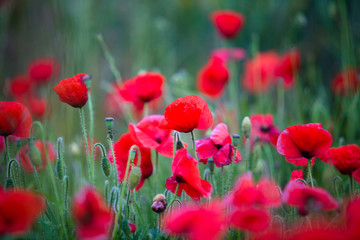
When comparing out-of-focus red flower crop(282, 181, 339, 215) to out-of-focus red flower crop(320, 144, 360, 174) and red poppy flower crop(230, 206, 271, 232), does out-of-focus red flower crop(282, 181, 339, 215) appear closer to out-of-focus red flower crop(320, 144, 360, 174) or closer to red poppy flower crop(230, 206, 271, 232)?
red poppy flower crop(230, 206, 271, 232)

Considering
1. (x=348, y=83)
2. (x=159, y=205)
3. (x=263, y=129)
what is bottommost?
(x=159, y=205)

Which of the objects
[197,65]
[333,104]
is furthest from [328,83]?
[197,65]

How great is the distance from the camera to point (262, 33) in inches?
142

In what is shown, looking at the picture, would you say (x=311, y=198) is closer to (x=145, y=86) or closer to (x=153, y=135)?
(x=153, y=135)

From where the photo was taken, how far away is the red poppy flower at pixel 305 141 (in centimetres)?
86

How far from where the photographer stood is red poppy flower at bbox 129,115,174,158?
965mm

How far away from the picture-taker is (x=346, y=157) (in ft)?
3.02

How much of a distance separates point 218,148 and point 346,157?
0.34 metres

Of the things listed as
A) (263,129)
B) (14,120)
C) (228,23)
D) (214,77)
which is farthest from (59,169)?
(228,23)

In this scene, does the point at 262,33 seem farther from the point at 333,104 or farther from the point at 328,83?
the point at 333,104

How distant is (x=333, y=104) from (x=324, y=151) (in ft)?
6.25

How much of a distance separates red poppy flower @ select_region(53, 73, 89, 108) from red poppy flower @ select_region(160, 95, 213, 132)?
0.23m

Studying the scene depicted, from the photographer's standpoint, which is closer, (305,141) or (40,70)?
(305,141)

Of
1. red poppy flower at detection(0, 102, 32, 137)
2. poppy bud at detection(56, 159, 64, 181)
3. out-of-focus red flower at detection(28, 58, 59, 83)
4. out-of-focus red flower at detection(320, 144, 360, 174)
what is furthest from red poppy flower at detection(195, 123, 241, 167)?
out-of-focus red flower at detection(28, 58, 59, 83)
